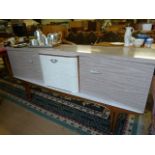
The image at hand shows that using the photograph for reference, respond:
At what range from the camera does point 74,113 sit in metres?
1.83

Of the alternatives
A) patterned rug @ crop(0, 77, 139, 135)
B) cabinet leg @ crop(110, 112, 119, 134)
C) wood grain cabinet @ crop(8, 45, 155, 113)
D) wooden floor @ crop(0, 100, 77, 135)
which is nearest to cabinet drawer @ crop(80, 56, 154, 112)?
wood grain cabinet @ crop(8, 45, 155, 113)

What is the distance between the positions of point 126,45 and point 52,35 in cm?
81

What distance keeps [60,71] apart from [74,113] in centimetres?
74

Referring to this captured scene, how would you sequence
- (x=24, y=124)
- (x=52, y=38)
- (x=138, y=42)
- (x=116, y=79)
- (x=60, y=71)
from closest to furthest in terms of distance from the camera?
(x=116, y=79), (x=60, y=71), (x=138, y=42), (x=52, y=38), (x=24, y=124)

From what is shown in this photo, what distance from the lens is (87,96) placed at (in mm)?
1307

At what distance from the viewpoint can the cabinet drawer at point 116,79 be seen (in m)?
0.98

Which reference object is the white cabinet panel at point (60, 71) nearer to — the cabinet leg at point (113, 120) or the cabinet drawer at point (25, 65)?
the cabinet drawer at point (25, 65)

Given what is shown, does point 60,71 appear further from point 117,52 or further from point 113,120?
point 113,120

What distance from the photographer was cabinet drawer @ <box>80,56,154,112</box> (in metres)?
0.98

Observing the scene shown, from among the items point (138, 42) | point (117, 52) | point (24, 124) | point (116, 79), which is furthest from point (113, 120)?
point (24, 124)

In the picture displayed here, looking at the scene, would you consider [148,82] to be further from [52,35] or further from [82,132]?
[52,35]

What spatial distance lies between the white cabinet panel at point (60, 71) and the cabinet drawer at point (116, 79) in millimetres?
73

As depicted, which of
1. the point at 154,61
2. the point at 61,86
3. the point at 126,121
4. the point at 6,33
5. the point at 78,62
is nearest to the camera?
the point at 154,61

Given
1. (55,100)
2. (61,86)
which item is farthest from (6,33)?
(61,86)
